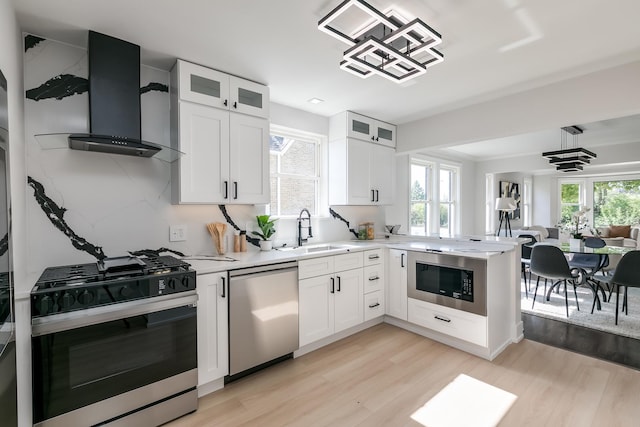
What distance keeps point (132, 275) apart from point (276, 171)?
192 cm

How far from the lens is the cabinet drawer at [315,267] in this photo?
2754 millimetres

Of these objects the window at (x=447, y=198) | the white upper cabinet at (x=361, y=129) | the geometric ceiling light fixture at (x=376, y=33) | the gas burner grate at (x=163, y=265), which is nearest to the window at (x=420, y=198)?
the window at (x=447, y=198)

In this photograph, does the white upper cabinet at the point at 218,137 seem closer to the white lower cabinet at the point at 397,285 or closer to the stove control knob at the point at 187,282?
the stove control knob at the point at 187,282

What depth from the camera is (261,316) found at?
2465mm

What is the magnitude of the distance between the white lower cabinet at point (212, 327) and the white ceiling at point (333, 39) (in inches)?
66.6

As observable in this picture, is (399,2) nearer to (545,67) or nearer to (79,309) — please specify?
(545,67)

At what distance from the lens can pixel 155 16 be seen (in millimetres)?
1875

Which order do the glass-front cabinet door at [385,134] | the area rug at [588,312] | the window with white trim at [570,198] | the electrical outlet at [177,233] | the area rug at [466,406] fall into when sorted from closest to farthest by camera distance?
the area rug at [466,406] → the electrical outlet at [177,233] → the area rug at [588,312] → the glass-front cabinet door at [385,134] → the window with white trim at [570,198]

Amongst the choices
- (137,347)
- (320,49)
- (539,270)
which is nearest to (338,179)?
(320,49)

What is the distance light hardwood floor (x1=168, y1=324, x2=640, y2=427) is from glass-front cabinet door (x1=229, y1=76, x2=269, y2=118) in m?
2.28

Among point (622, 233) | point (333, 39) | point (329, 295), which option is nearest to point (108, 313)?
point (329, 295)

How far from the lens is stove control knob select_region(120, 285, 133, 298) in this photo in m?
1.78

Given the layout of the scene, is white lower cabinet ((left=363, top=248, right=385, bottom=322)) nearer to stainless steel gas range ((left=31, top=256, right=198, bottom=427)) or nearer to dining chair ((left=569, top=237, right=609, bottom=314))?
stainless steel gas range ((left=31, top=256, right=198, bottom=427))

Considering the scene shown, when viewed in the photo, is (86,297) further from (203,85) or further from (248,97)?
(248,97)
